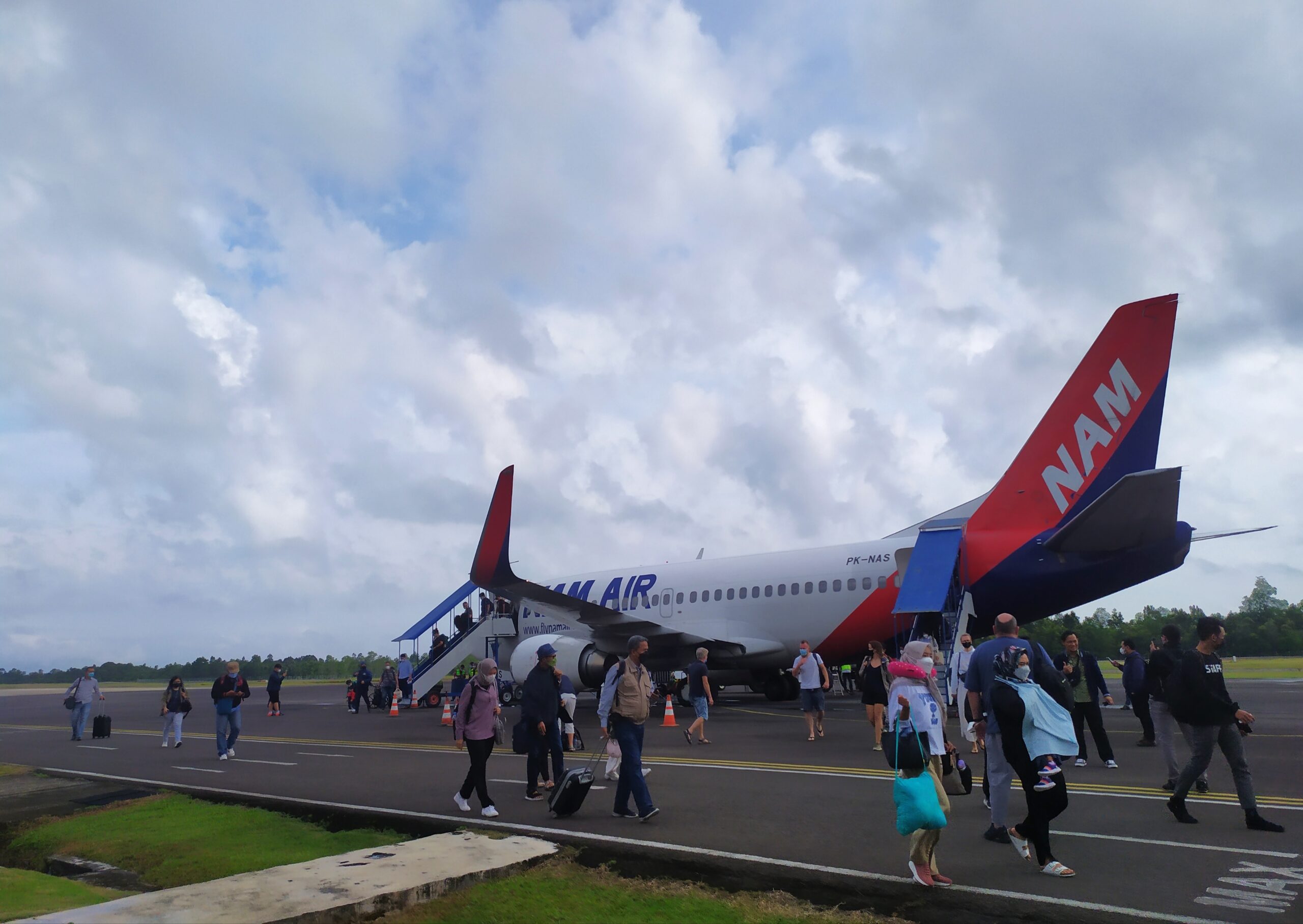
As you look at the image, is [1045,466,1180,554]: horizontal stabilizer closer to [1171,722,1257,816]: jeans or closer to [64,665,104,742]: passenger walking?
[1171,722,1257,816]: jeans

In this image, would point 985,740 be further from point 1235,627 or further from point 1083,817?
point 1235,627

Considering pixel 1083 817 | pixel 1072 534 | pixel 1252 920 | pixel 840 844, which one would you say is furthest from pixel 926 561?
pixel 1252 920

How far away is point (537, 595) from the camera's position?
20.7 metres

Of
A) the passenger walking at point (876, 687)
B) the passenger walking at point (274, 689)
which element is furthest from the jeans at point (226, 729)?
the passenger walking at point (274, 689)

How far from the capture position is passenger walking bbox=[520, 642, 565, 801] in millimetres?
9141

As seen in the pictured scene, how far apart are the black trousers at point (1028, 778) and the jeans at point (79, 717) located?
66.4 feet

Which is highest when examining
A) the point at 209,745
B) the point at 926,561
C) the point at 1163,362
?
the point at 1163,362

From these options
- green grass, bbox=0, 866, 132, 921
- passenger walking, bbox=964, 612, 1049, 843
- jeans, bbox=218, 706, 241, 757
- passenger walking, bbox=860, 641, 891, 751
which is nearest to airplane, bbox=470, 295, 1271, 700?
passenger walking, bbox=860, 641, 891, 751

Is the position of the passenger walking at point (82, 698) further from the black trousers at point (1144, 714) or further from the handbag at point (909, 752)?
the black trousers at point (1144, 714)

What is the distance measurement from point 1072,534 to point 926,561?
2977 mm

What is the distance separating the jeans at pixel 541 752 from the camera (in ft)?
30.1

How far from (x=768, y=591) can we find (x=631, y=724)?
15.0 meters

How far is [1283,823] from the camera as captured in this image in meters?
7.11

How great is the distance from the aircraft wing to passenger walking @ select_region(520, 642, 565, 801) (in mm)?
9123
